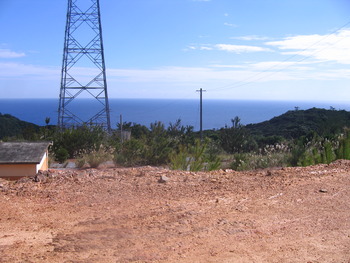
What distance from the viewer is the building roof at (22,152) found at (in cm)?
1138

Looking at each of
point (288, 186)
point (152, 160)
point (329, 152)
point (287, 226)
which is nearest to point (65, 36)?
point (152, 160)

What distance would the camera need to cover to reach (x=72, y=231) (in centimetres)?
562

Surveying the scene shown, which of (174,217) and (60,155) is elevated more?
(174,217)

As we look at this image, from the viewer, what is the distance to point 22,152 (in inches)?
469

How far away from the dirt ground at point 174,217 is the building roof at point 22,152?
3.47 metres

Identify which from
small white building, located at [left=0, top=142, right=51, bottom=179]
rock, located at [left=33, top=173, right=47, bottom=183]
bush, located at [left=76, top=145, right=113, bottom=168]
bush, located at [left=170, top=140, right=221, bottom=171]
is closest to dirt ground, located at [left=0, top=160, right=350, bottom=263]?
rock, located at [left=33, top=173, right=47, bottom=183]

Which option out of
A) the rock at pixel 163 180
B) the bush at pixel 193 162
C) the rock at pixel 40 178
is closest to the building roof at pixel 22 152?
the rock at pixel 40 178

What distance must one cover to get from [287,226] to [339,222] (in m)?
0.85

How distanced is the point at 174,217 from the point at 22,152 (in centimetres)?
714

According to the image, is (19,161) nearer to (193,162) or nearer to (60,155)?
(193,162)

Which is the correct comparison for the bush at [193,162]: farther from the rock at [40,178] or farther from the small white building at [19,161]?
the rock at [40,178]

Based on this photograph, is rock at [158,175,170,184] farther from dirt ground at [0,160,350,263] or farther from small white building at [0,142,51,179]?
small white building at [0,142,51,179]

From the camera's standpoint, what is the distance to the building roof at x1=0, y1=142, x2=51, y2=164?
37.3 feet

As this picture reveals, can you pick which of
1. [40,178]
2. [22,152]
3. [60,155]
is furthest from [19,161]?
[60,155]
